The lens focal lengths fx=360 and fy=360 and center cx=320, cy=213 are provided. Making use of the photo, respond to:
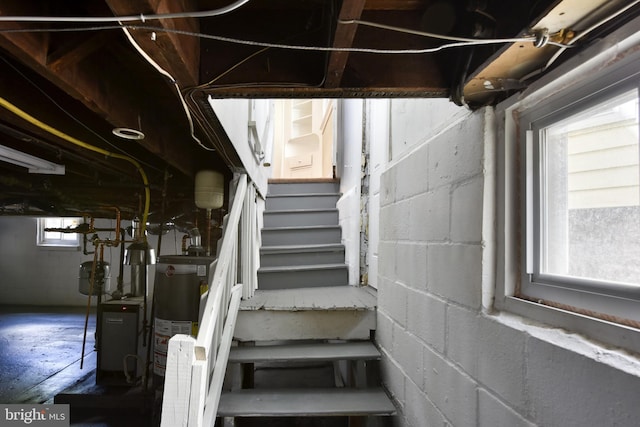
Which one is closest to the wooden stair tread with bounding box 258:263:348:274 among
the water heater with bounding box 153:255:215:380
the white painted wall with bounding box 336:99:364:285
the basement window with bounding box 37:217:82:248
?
the white painted wall with bounding box 336:99:364:285

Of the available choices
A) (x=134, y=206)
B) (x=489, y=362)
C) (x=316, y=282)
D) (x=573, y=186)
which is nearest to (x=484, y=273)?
(x=489, y=362)

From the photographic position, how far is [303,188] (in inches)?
178

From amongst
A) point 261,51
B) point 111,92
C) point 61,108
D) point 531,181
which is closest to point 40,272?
point 61,108

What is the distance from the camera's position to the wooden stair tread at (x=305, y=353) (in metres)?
2.15

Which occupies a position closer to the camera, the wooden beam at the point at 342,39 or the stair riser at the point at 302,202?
the wooden beam at the point at 342,39

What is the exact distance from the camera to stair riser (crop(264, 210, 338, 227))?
13.2ft

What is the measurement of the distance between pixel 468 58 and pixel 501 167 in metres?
0.34

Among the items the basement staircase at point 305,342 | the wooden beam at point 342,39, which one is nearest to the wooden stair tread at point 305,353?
the basement staircase at point 305,342

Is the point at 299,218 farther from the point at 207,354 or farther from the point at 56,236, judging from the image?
the point at 56,236

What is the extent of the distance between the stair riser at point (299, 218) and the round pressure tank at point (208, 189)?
1.37 m

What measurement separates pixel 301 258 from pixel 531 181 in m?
2.68

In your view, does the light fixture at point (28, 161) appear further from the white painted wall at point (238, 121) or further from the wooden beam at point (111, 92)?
the white painted wall at point (238, 121)

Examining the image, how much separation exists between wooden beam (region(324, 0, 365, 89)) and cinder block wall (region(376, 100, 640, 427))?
49 centimetres

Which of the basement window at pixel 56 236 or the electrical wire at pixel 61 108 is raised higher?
the electrical wire at pixel 61 108
